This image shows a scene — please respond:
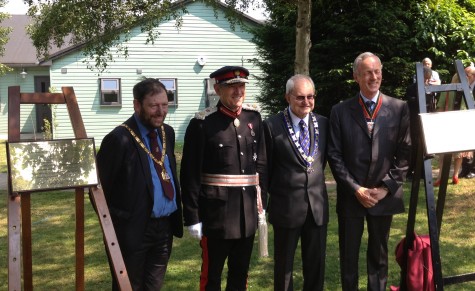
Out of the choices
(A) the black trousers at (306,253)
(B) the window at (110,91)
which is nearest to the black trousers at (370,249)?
(A) the black trousers at (306,253)

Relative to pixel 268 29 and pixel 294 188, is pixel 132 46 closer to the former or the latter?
pixel 268 29

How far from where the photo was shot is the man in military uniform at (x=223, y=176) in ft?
11.2

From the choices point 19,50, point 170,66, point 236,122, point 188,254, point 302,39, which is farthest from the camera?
point 19,50

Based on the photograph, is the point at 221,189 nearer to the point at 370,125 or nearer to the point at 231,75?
the point at 231,75

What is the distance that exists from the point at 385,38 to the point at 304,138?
8.20 m

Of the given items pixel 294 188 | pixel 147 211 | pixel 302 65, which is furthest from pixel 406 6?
pixel 147 211

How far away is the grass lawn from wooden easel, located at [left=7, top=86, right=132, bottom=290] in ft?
4.73

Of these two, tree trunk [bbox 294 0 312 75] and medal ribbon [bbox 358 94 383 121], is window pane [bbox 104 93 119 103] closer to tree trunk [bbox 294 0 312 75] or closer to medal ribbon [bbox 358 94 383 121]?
tree trunk [bbox 294 0 312 75]

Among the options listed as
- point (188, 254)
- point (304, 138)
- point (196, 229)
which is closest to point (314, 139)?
point (304, 138)

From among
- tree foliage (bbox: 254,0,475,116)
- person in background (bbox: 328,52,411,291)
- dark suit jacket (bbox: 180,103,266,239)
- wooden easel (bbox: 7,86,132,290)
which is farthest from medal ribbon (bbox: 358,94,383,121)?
tree foliage (bbox: 254,0,475,116)

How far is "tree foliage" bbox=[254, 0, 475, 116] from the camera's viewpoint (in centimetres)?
1105

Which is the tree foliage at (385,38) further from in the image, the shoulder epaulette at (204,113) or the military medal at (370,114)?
the shoulder epaulette at (204,113)

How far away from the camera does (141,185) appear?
10.4ft

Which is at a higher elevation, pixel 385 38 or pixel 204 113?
pixel 385 38
